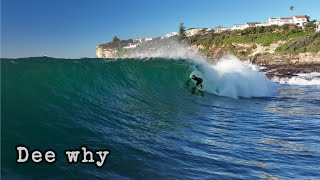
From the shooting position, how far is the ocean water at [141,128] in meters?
7.16

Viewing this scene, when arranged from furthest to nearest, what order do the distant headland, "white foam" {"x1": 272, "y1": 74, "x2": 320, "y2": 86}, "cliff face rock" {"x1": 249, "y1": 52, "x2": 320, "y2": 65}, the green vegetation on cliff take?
the green vegetation on cliff, the distant headland, "cliff face rock" {"x1": 249, "y1": 52, "x2": 320, "y2": 65}, "white foam" {"x1": 272, "y1": 74, "x2": 320, "y2": 86}

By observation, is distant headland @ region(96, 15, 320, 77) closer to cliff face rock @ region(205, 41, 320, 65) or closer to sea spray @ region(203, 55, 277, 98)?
cliff face rock @ region(205, 41, 320, 65)

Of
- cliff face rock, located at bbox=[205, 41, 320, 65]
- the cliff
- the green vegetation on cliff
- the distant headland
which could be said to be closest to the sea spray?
the distant headland

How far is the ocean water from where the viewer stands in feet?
23.5

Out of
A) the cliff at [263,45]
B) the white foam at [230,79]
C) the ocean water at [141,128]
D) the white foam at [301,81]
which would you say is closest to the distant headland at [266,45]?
the cliff at [263,45]

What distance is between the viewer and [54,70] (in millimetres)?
14172

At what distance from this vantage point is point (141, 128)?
10.3m

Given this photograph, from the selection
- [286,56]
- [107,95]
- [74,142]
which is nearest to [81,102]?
[107,95]

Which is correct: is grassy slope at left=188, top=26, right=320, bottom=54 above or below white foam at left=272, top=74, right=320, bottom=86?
above

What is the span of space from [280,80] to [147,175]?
34.8 meters

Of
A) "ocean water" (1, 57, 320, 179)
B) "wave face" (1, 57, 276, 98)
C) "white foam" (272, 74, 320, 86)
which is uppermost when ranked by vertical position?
"white foam" (272, 74, 320, 86)

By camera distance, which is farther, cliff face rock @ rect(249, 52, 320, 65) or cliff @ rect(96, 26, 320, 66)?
cliff @ rect(96, 26, 320, 66)

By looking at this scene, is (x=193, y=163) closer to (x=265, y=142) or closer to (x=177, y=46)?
(x=265, y=142)

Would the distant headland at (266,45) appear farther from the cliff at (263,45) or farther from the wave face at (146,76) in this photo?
the wave face at (146,76)
